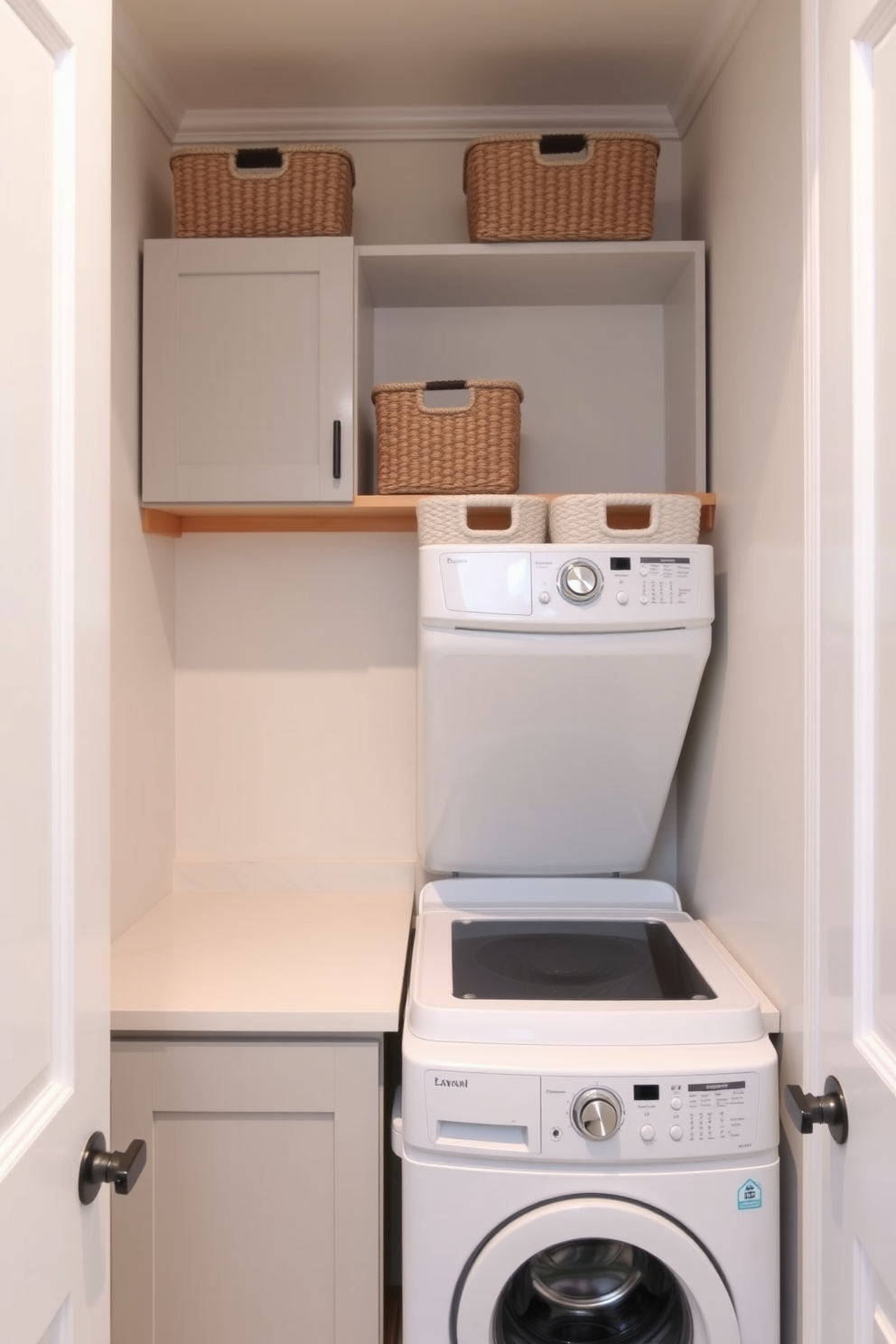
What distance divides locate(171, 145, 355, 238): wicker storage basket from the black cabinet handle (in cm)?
39

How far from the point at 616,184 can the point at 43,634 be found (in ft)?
5.33

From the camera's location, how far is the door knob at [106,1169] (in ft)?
3.33

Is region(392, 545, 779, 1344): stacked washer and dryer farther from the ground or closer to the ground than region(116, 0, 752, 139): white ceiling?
closer to the ground

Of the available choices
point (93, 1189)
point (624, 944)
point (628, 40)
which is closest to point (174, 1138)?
point (93, 1189)

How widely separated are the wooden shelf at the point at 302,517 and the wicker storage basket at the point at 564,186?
0.55 meters

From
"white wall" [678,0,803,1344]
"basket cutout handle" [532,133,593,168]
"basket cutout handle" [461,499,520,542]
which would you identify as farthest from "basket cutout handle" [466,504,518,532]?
"basket cutout handle" [532,133,593,168]

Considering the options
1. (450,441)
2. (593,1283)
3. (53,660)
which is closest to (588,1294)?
(593,1283)

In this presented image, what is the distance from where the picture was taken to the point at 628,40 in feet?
6.66

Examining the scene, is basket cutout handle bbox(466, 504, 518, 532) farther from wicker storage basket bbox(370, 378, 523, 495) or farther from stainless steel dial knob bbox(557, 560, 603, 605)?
stainless steel dial knob bbox(557, 560, 603, 605)

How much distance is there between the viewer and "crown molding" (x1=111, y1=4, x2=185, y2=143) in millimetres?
1946

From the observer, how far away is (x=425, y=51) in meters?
2.07

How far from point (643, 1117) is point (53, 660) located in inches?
43.4

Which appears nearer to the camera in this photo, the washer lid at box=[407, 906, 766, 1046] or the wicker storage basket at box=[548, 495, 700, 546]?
the washer lid at box=[407, 906, 766, 1046]

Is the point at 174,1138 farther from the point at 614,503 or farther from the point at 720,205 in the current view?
the point at 720,205
